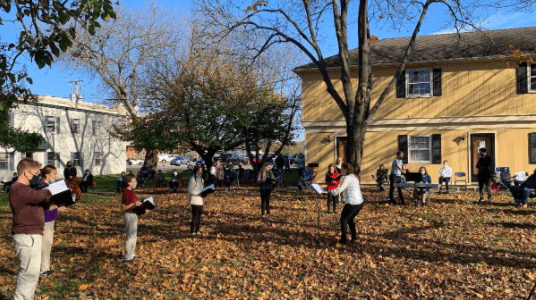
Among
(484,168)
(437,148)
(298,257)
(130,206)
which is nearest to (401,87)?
(437,148)

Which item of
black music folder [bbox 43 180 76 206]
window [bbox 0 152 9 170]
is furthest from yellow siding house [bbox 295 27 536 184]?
window [bbox 0 152 9 170]

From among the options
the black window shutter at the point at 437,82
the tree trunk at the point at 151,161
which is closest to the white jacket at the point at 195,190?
the black window shutter at the point at 437,82

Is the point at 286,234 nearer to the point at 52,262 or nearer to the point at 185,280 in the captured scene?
the point at 185,280

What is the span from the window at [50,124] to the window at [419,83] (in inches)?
1158

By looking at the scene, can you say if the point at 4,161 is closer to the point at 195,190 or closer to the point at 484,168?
the point at 195,190

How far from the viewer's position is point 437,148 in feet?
75.9

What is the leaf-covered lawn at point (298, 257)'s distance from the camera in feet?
23.8

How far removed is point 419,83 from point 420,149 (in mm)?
3079

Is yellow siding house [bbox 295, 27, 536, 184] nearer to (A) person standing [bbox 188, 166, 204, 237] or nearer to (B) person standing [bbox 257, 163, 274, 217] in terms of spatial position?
(B) person standing [bbox 257, 163, 274, 217]

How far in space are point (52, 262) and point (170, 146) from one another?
1592 cm

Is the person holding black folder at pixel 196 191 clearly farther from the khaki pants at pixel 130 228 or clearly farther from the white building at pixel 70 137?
the white building at pixel 70 137

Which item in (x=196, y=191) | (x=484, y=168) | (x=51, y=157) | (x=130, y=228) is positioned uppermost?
(x=51, y=157)

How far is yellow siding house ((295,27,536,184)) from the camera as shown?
2216cm

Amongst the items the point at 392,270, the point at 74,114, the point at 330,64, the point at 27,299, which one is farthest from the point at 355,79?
the point at 74,114
